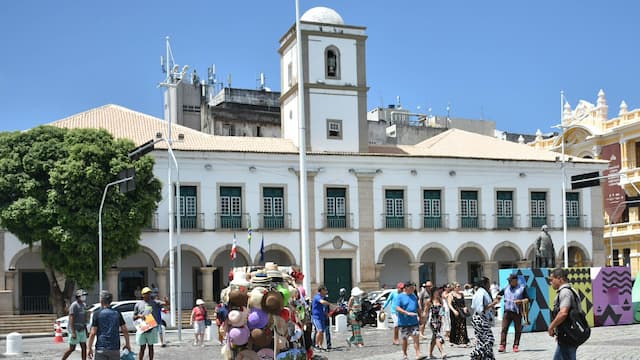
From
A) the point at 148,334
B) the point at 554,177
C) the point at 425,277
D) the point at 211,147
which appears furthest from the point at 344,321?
the point at 554,177

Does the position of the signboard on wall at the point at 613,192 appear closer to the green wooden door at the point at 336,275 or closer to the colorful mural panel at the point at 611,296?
the green wooden door at the point at 336,275

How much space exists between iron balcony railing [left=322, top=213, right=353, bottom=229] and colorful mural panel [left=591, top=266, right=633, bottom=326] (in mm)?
18822

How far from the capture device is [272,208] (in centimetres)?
4062

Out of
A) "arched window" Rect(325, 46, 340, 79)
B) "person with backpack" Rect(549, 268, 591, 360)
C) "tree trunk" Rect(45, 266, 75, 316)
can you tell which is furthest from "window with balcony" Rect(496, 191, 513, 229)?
"person with backpack" Rect(549, 268, 591, 360)

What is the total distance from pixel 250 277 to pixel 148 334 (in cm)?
718

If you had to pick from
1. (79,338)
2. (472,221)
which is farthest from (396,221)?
(79,338)

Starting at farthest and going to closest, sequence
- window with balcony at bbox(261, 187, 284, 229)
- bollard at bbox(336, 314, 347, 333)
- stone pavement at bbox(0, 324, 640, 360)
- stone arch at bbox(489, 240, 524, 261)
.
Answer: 1. stone arch at bbox(489, 240, 524, 261)
2. window with balcony at bbox(261, 187, 284, 229)
3. bollard at bbox(336, 314, 347, 333)
4. stone pavement at bbox(0, 324, 640, 360)

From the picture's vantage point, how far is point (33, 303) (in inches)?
1507

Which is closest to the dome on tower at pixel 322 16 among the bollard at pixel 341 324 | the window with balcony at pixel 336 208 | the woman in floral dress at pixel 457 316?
the window with balcony at pixel 336 208

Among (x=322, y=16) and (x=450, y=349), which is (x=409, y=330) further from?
(x=322, y=16)

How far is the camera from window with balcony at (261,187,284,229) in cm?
4031

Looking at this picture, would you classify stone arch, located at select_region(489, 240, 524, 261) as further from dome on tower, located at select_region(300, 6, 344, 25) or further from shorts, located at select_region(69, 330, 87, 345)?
shorts, located at select_region(69, 330, 87, 345)

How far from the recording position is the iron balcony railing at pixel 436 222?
42.8 m

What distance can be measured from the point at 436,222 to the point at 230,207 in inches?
399
